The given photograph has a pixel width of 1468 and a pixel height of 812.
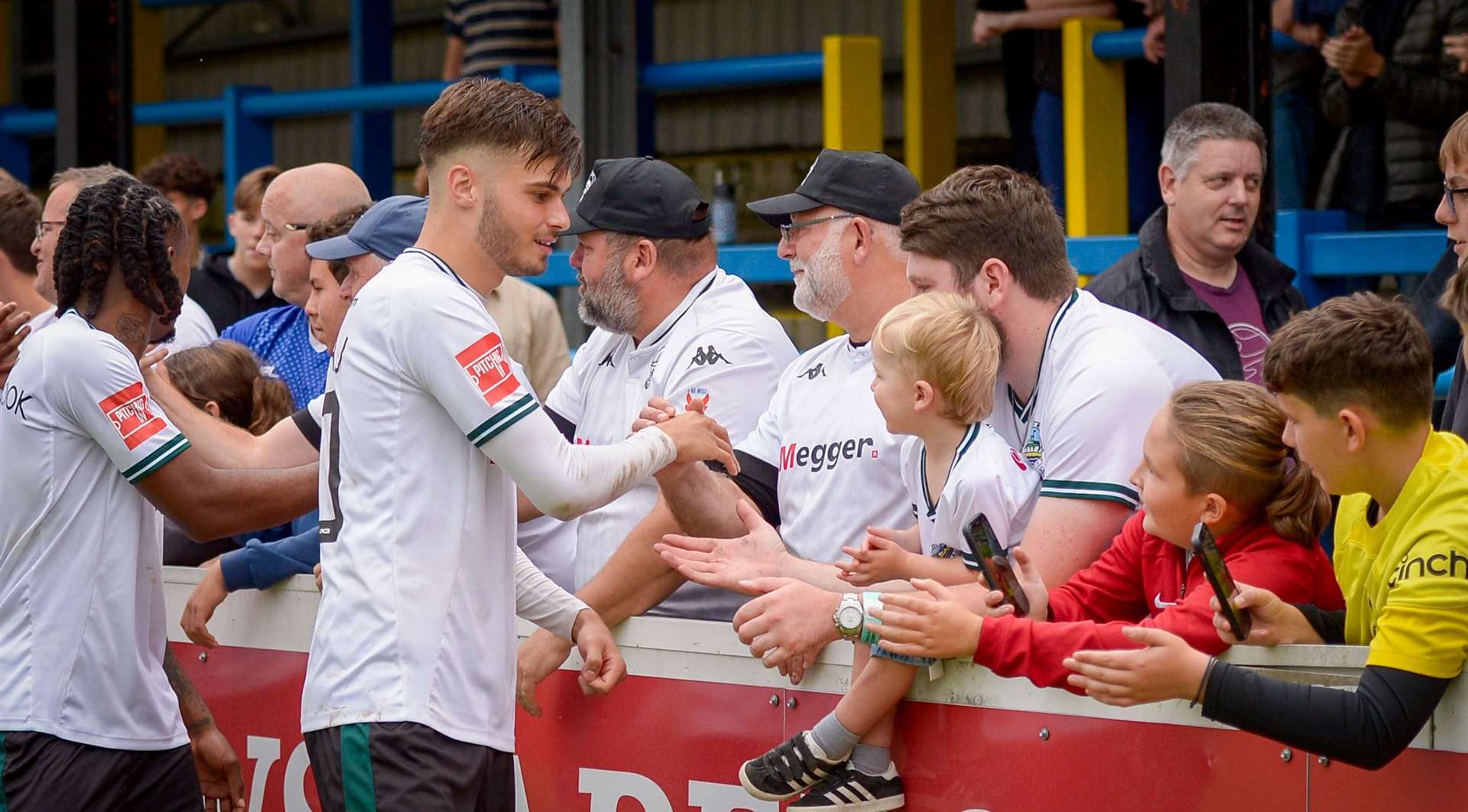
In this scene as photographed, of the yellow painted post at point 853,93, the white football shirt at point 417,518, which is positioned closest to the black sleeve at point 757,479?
the white football shirt at point 417,518

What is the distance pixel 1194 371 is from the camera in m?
3.71

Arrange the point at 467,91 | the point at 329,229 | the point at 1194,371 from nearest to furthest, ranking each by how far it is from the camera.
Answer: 1. the point at 467,91
2. the point at 1194,371
3. the point at 329,229

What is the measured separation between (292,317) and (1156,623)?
337 cm

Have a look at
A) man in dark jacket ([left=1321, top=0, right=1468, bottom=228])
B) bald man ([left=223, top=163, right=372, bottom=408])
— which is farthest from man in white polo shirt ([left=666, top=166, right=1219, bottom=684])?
man in dark jacket ([left=1321, top=0, right=1468, bottom=228])

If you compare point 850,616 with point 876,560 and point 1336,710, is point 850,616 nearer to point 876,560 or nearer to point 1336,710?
point 876,560

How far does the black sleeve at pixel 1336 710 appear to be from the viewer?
2.53m

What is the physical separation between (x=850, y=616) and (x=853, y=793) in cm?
42

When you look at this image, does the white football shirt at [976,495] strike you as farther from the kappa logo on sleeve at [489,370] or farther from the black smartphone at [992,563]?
the kappa logo on sleeve at [489,370]

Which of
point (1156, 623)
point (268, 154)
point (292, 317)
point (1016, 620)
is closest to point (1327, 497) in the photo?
point (1156, 623)

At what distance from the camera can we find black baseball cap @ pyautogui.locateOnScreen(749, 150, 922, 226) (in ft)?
13.3

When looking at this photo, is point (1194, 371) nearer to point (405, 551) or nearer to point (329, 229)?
point (405, 551)

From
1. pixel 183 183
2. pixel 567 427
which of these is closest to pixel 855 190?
pixel 567 427

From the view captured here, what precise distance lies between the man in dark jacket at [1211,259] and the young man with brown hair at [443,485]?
2397mm

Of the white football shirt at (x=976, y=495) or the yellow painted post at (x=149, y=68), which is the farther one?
the yellow painted post at (x=149, y=68)
